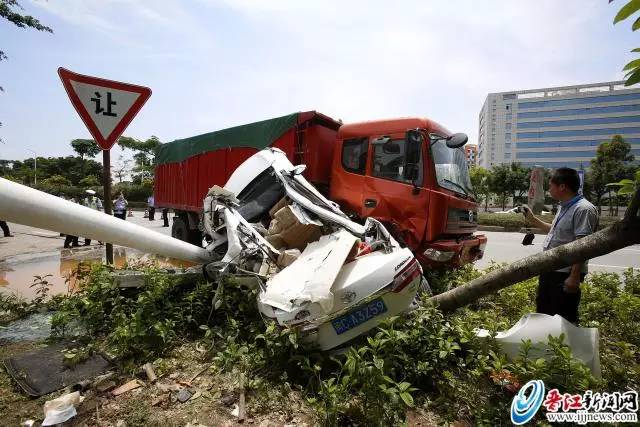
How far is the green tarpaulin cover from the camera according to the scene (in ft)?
20.0

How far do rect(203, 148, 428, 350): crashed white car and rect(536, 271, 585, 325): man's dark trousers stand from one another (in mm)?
1180

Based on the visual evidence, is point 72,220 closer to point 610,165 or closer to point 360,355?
point 360,355

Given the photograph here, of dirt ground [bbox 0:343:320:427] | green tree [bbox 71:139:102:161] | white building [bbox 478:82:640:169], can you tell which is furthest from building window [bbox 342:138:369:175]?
white building [bbox 478:82:640:169]

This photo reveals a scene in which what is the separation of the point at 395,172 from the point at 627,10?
12.5ft

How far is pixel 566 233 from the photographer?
10.0 ft

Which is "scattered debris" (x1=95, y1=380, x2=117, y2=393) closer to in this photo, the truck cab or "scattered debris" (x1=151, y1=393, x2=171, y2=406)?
"scattered debris" (x1=151, y1=393, x2=171, y2=406)

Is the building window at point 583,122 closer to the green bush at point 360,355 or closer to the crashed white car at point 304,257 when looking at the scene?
the crashed white car at point 304,257

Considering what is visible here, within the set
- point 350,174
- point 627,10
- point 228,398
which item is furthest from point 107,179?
point 627,10

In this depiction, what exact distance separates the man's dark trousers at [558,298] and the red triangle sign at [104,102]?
4.45m

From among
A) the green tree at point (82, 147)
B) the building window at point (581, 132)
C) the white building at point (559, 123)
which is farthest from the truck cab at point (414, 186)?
the building window at point (581, 132)

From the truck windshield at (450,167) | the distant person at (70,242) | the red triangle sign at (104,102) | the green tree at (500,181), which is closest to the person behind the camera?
the red triangle sign at (104,102)

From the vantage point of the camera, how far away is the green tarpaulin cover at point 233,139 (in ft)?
20.0

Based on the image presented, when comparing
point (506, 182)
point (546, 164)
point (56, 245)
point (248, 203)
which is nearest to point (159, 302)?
point (248, 203)

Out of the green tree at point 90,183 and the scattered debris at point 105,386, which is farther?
the green tree at point 90,183
